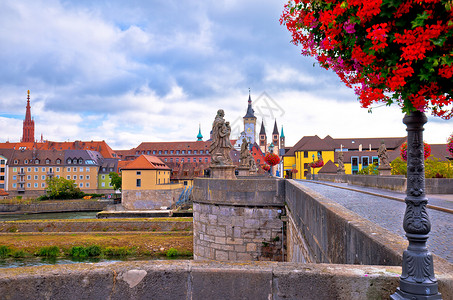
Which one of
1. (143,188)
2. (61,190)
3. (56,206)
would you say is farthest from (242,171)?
(61,190)

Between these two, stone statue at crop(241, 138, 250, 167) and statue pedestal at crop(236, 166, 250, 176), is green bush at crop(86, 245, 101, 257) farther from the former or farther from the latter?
stone statue at crop(241, 138, 250, 167)

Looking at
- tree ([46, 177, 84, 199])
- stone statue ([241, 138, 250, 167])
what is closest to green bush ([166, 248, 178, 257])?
stone statue ([241, 138, 250, 167])

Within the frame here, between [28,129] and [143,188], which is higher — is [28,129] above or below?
above

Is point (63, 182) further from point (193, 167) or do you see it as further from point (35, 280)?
point (35, 280)

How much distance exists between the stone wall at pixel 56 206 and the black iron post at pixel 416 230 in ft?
223

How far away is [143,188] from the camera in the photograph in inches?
2391

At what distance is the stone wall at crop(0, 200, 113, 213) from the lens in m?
62.5

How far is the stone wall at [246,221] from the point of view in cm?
1180

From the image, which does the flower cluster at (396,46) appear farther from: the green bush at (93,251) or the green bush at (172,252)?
the green bush at (93,251)

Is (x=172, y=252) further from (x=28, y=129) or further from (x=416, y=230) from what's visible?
(x=28, y=129)

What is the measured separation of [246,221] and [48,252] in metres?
21.5

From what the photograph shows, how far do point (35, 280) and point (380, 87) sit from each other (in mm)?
3120

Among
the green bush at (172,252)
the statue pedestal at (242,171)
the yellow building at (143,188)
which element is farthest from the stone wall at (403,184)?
the yellow building at (143,188)

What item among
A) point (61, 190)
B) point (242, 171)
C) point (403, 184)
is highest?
point (242, 171)
